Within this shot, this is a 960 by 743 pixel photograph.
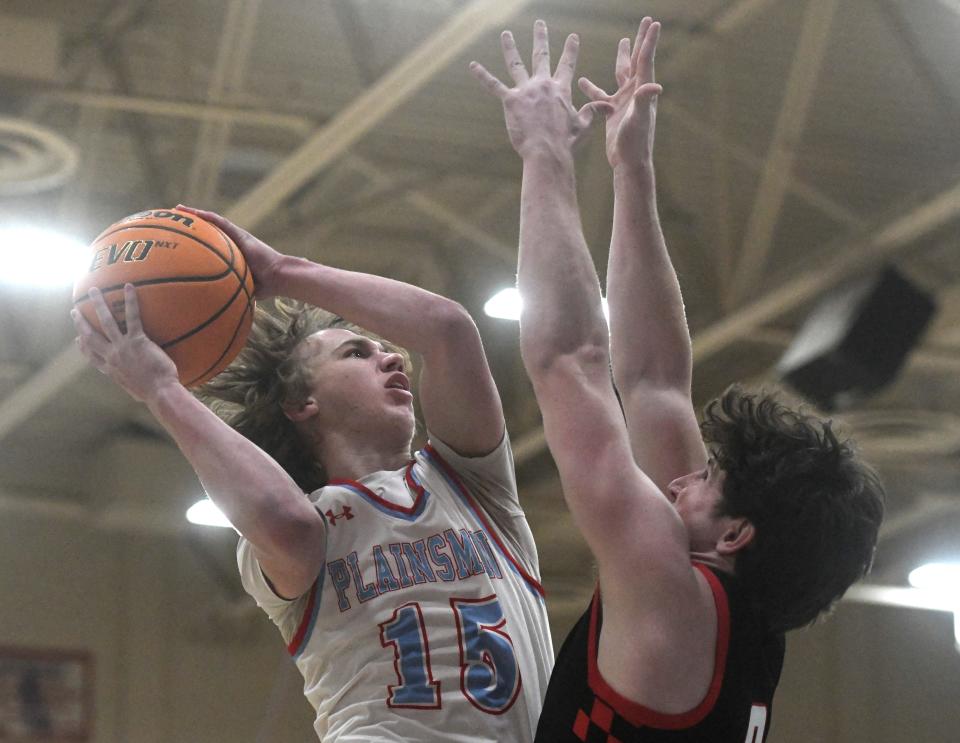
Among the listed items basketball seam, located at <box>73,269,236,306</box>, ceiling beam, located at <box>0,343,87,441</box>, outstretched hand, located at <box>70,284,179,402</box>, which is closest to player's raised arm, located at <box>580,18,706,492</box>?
basketball seam, located at <box>73,269,236,306</box>

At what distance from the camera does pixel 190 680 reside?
1420 cm

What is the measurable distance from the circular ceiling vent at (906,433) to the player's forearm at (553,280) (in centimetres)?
865

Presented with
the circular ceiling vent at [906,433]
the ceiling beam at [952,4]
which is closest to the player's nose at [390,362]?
the ceiling beam at [952,4]

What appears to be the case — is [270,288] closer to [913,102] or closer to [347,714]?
[347,714]

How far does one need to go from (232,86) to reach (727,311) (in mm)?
3522

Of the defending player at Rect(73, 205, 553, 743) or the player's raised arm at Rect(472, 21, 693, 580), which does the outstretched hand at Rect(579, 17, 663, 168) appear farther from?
the defending player at Rect(73, 205, 553, 743)

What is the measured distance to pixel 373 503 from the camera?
11.2 ft

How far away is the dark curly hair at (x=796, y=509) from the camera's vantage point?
2.82 meters

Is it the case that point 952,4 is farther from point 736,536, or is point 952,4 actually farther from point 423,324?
point 736,536

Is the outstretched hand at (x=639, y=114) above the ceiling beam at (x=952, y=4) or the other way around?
the other way around

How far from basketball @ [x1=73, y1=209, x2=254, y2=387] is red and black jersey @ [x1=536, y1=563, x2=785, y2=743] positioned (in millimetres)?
1043

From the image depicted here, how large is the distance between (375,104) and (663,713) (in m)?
6.08

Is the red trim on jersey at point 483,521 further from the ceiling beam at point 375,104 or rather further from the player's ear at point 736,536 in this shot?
the ceiling beam at point 375,104

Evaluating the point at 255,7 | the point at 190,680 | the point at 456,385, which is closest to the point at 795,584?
the point at 456,385
